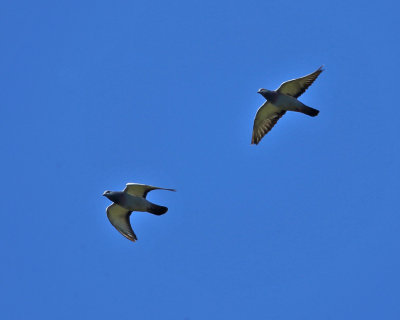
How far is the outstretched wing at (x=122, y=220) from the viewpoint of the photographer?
27.7m

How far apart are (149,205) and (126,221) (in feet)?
4.10

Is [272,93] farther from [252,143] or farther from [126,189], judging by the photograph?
[126,189]

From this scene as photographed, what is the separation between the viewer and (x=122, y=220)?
27891 mm

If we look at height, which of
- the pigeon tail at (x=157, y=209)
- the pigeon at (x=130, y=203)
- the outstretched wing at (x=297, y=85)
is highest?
the outstretched wing at (x=297, y=85)

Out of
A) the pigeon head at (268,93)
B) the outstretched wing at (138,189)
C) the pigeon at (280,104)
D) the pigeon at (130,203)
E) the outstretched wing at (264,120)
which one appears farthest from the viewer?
the outstretched wing at (264,120)

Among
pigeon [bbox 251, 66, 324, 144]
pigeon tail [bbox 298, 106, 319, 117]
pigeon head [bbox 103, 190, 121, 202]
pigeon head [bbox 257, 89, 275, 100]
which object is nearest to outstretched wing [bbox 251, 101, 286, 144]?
pigeon [bbox 251, 66, 324, 144]

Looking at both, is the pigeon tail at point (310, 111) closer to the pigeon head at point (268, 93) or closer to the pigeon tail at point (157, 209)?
the pigeon head at point (268, 93)

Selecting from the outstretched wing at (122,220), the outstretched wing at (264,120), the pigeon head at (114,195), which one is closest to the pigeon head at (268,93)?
the outstretched wing at (264,120)

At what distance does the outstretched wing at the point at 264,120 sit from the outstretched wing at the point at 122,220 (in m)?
5.04

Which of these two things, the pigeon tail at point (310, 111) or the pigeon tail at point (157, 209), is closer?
the pigeon tail at point (157, 209)

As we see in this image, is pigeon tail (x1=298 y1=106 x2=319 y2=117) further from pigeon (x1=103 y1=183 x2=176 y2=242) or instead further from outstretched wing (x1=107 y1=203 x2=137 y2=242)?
outstretched wing (x1=107 y1=203 x2=137 y2=242)

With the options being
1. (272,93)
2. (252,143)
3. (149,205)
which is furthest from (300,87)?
(149,205)

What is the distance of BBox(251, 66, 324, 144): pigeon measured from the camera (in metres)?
27.1

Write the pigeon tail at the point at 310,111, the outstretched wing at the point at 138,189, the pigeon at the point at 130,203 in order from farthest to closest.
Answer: the pigeon tail at the point at 310,111
the pigeon at the point at 130,203
the outstretched wing at the point at 138,189
